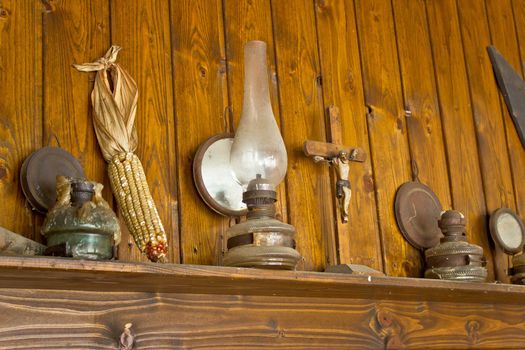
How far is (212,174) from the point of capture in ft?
5.74

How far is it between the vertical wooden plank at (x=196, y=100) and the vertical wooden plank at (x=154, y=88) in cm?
2

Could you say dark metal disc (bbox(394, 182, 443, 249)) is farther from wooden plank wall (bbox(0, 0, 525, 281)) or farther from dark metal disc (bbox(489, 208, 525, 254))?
dark metal disc (bbox(489, 208, 525, 254))

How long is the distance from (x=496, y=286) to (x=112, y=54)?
0.96m

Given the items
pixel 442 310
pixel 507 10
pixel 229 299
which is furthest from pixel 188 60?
pixel 507 10

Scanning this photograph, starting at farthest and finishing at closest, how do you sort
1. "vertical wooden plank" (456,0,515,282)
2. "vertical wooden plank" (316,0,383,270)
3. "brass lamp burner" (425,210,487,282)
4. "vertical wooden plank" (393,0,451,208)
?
"vertical wooden plank" (456,0,515,282) → "vertical wooden plank" (393,0,451,208) → "vertical wooden plank" (316,0,383,270) → "brass lamp burner" (425,210,487,282)

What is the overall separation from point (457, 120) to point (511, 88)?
27cm

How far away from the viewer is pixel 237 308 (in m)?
1.57

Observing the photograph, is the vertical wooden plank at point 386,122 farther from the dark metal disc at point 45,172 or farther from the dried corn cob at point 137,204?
the dark metal disc at point 45,172

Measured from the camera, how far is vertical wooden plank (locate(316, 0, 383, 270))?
1974 millimetres

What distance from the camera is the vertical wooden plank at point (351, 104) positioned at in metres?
1.97

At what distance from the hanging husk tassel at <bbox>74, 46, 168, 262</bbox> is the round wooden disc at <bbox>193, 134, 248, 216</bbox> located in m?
0.17

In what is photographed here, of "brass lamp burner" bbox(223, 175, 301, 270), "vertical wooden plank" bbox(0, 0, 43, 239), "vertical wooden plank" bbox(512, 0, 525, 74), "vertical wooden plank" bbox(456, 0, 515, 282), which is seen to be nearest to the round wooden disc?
"brass lamp burner" bbox(223, 175, 301, 270)

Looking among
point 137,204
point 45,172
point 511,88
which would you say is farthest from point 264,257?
point 511,88

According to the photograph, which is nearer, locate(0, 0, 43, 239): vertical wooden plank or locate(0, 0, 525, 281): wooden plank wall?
locate(0, 0, 43, 239): vertical wooden plank
